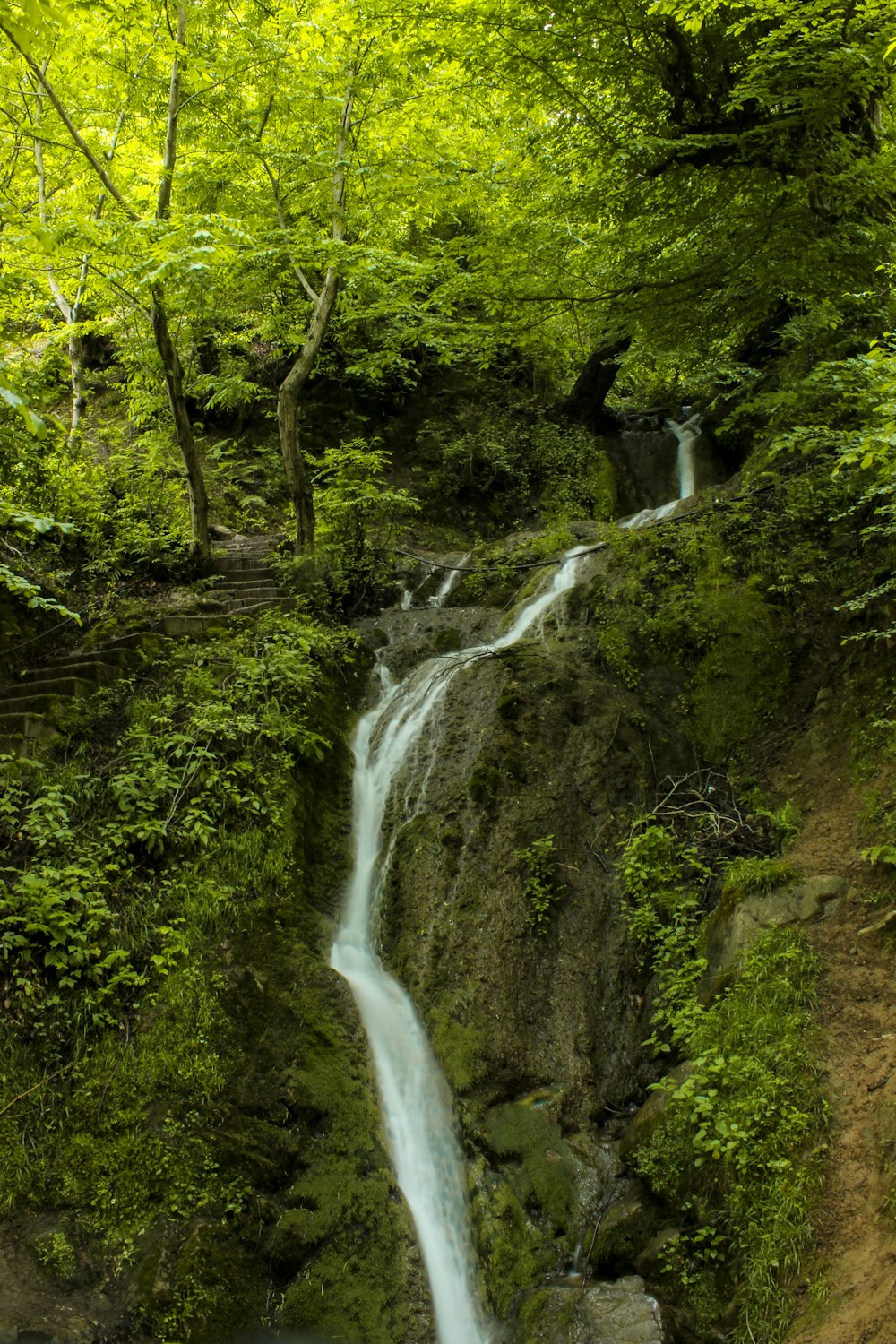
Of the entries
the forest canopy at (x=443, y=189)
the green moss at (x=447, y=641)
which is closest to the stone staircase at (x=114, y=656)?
the forest canopy at (x=443, y=189)

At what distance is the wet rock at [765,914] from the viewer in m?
5.04

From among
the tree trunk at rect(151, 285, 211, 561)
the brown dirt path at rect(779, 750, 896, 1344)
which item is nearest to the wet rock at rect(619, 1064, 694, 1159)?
the brown dirt path at rect(779, 750, 896, 1344)

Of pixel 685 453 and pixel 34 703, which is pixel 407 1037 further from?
pixel 685 453

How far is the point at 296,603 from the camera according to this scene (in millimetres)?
9438

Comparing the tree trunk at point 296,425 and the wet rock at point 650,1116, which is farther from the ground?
the tree trunk at point 296,425

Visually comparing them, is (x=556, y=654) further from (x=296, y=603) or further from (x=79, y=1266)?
(x=79, y=1266)

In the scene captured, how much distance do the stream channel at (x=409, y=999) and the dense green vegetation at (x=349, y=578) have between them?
7.6 inches

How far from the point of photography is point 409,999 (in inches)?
229

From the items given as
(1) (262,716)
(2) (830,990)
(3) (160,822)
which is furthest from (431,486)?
(2) (830,990)

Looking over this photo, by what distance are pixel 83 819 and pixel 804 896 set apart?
17.5 ft

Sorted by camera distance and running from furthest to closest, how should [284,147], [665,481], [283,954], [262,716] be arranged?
[665,481] < [284,147] < [262,716] < [283,954]

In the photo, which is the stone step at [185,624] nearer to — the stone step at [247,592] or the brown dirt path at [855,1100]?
the stone step at [247,592]

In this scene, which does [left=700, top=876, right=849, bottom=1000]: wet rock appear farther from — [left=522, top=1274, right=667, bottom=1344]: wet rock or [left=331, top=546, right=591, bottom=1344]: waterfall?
[left=331, top=546, right=591, bottom=1344]: waterfall

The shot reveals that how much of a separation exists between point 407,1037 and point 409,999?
299 millimetres
